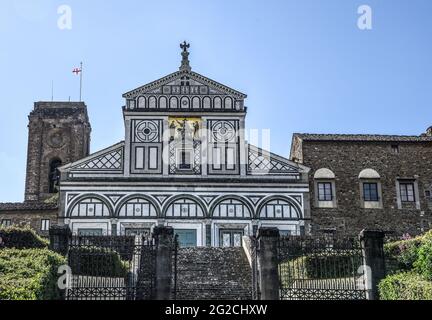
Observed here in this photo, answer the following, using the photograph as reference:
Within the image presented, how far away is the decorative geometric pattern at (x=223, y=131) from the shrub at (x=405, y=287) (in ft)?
78.5

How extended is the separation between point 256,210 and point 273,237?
20.7 m

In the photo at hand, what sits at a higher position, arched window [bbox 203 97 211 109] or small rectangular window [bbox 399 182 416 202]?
arched window [bbox 203 97 211 109]

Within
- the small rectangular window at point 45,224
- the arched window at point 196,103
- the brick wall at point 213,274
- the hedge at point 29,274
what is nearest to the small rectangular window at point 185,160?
the arched window at point 196,103

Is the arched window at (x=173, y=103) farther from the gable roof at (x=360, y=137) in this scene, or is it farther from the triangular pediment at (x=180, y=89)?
the gable roof at (x=360, y=137)

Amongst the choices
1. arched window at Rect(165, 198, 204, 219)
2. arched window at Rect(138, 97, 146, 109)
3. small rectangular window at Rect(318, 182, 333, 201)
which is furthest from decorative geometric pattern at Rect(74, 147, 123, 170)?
small rectangular window at Rect(318, 182, 333, 201)

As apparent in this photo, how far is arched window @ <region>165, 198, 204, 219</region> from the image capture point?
41.9 metres

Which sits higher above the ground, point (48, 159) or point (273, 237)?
point (48, 159)

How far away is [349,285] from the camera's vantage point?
21.2 meters

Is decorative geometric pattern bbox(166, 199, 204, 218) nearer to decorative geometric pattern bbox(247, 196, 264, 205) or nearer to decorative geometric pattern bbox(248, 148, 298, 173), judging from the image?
decorative geometric pattern bbox(247, 196, 264, 205)
